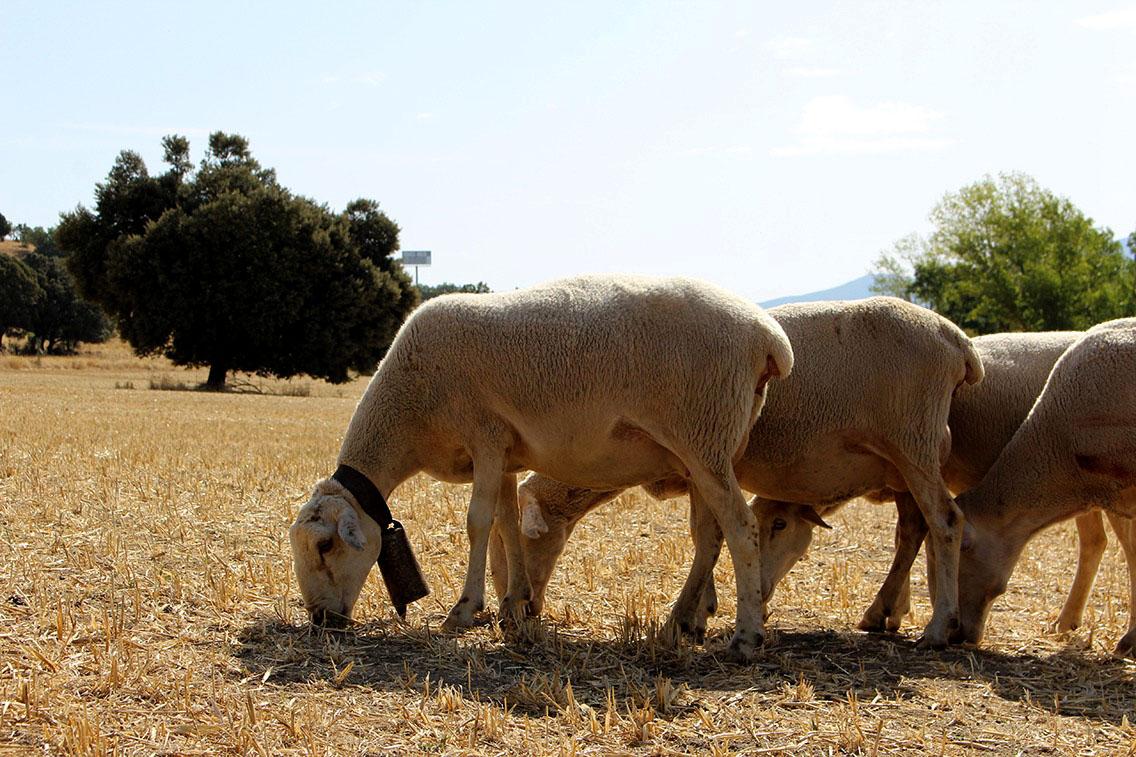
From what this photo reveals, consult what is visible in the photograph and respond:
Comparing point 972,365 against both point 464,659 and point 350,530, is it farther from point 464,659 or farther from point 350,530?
point 350,530

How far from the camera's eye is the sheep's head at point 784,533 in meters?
7.64

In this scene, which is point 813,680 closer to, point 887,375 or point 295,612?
point 887,375

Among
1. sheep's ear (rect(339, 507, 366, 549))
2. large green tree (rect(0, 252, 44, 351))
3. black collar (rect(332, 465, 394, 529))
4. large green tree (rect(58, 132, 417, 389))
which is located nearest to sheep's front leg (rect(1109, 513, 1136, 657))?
black collar (rect(332, 465, 394, 529))

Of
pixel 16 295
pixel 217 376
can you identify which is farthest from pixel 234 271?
pixel 16 295

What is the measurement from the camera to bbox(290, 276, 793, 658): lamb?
6.48 metres

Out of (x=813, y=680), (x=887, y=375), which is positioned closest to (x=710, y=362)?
(x=887, y=375)

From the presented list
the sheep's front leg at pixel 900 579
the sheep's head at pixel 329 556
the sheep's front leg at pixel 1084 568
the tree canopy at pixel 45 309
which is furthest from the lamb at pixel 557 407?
the tree canopy at pixel 45 309

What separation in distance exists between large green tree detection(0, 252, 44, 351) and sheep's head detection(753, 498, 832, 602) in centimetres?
6265

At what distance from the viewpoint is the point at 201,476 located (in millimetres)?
11758

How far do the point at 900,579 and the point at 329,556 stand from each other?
12.0 feet

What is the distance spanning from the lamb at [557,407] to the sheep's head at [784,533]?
1.20 meters

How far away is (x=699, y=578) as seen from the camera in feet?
22.6

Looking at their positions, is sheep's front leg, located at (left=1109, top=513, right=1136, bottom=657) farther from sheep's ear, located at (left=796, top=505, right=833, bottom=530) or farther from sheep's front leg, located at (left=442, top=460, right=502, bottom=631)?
sheep's front leg, located at (left=442, top=460, right=502, bottom=631)

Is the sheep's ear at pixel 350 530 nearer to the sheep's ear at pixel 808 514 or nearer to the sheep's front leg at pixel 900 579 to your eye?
the sheep's ear at pixel 808 514
